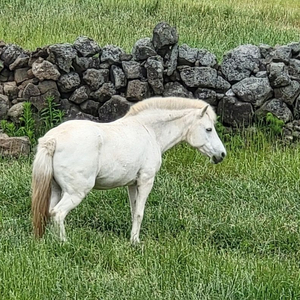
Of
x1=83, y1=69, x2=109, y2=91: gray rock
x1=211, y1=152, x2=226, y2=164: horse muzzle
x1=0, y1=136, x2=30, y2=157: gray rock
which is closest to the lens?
x1=211, y1=152, x2=226, y2=164: horse muzzle

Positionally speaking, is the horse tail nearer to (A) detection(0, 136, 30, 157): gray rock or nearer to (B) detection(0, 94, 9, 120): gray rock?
(A) detection(0, 136, 30, 157): gray rock

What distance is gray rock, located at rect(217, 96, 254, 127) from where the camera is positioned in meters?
10.5

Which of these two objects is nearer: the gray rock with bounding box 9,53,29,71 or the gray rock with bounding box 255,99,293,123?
the gray rock with bounding box 9,53,29,71

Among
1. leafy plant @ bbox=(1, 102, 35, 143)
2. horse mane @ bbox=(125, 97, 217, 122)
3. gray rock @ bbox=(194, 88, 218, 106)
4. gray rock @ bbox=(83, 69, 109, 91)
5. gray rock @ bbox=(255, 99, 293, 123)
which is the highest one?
horse mane @ bbox=(125, 97, 217, 122)

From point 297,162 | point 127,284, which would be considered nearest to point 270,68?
point 297,162

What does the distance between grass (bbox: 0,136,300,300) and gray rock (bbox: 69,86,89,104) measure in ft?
4.93

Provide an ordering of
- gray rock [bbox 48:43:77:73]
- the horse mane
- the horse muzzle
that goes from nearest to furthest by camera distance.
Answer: the horse mane
the horse muzzle
gray rock [bbox 48:43:77:73]

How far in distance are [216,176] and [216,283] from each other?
3497mm

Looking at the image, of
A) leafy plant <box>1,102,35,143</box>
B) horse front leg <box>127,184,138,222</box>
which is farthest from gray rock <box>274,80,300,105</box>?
horse front leg <box>127,184,138,222</box>

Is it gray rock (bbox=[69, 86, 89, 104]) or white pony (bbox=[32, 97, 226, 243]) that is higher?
white pony (bbox=[32, 97, 226, 243])

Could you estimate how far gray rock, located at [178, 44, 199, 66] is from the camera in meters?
10.7

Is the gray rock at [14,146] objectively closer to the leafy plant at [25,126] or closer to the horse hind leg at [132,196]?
the leafy plant at [25,126]

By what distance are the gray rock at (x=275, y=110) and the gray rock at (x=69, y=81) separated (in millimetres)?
2683

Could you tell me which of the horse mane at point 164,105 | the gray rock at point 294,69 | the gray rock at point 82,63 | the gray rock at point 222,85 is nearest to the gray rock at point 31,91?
the gray rock at point 82,63
